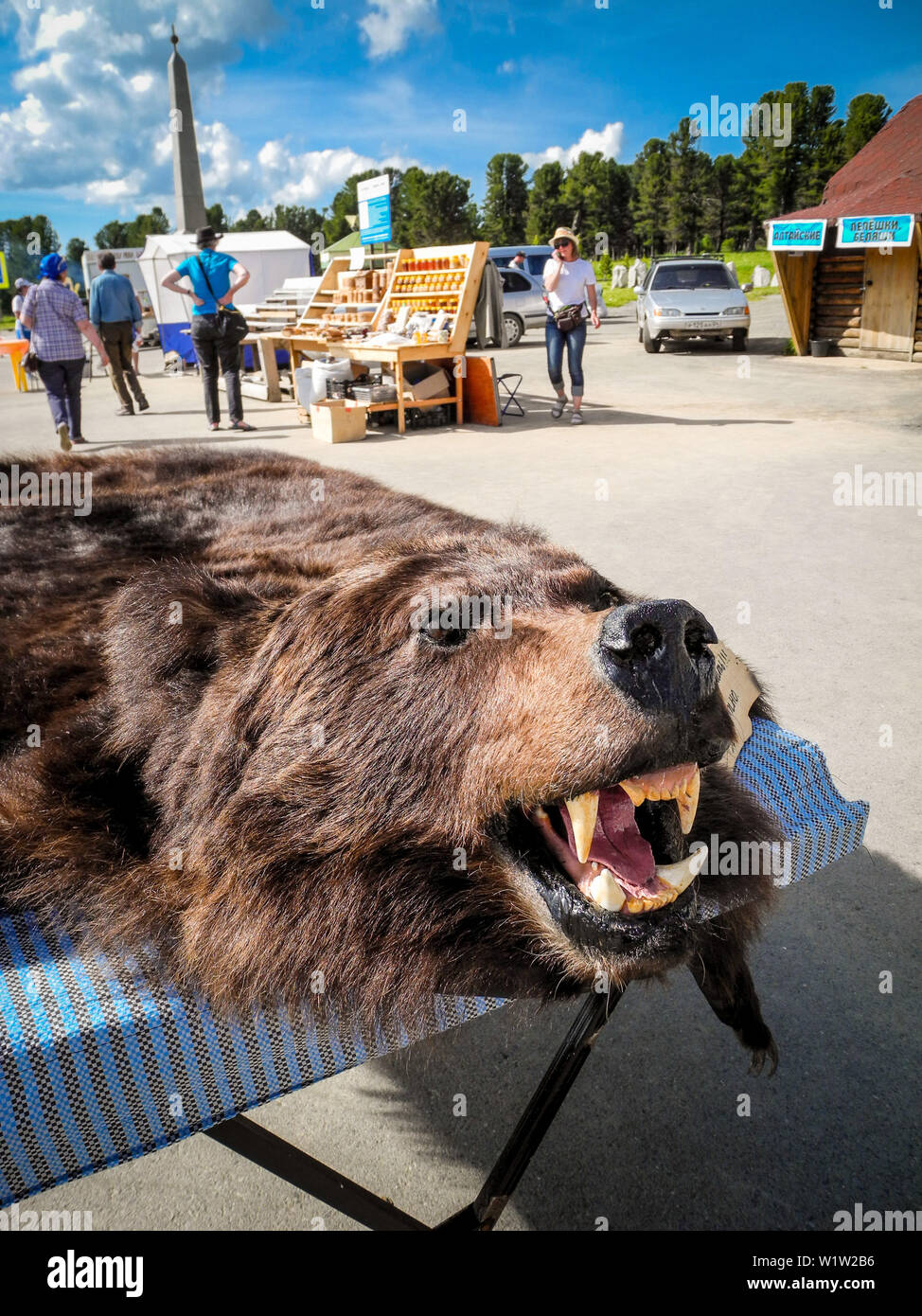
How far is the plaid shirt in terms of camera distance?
32.5 feet

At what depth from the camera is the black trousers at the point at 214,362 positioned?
33.5ft

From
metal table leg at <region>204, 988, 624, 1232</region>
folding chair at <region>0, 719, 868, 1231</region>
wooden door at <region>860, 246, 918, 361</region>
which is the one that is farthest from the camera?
wooden door at <region>860, 246, 918, 361</region>

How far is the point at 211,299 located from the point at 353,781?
9887mm

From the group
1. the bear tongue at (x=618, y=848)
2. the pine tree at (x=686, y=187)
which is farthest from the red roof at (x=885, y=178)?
the pine tree at (x=686, y=187)

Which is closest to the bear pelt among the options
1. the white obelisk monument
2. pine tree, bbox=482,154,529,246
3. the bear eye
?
the bear eye

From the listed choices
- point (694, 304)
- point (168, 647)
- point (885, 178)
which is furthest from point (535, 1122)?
point (694, 304)

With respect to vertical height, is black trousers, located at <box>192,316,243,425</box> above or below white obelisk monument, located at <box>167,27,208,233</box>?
below

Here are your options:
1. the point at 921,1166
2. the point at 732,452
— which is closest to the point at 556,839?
the point at 921,1166

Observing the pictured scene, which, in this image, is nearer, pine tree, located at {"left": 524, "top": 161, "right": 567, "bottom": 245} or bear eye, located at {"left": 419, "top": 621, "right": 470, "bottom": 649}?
bear eye, located at {"left": 419, "top": 621, "right": 470, "bottom": 649}

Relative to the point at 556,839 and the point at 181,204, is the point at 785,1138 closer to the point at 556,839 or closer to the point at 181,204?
the point at 556,839

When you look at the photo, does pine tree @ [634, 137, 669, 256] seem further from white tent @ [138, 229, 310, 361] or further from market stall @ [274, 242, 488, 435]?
market stall @ [274, 242, 488, 435]

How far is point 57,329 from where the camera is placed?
393 inches

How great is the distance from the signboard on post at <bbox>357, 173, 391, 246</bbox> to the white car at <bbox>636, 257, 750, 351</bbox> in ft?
17.8
